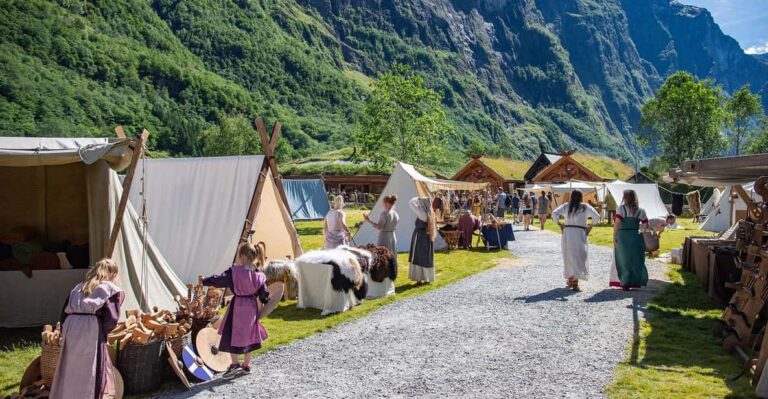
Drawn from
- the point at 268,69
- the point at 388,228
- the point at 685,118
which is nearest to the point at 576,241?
the point at 388,228

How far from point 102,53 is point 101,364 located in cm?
11107

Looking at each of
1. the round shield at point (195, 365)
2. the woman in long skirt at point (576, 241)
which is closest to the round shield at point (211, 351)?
→ the round shield at point (195, 365)

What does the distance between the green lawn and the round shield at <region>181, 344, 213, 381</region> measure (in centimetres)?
341

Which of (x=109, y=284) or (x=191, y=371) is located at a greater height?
(x=109, y=284)

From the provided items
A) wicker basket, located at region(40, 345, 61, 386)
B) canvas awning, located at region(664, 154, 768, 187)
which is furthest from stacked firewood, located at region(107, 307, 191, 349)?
canvas awning, located at region(664, 154, 768, 187)

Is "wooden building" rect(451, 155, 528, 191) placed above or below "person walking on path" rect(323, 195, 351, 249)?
above

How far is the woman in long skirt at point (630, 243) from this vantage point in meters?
8.77

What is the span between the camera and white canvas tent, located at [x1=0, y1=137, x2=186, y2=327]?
585 centimetres

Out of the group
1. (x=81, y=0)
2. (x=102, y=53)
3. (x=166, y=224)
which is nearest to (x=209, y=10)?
(x=81, y=0)

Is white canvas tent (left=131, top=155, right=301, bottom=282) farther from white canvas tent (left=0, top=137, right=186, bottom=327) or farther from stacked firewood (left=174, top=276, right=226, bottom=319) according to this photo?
stacked firewood (left=174, top=276, right=226, bottom=319)

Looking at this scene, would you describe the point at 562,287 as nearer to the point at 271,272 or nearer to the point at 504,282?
the point at 504,282

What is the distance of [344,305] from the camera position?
7777 millimetres

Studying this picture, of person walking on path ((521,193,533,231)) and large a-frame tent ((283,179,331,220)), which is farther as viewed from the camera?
large a-frame tent ((283,179,331,220))

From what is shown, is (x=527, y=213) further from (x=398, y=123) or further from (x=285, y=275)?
(x=285, y=275)
